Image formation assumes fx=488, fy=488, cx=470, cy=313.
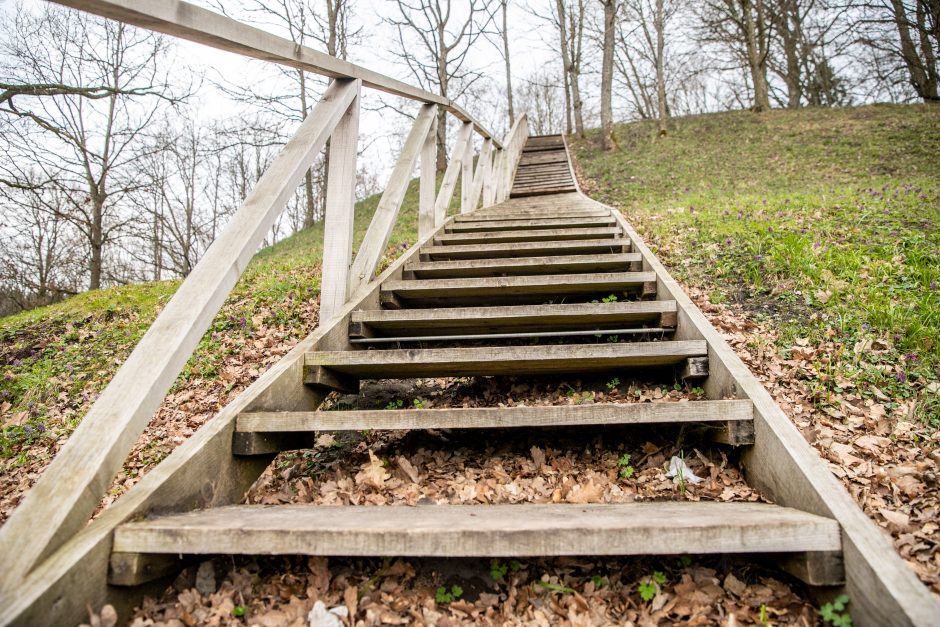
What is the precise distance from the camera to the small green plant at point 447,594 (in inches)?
59.4

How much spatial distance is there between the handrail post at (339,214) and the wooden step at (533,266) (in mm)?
999

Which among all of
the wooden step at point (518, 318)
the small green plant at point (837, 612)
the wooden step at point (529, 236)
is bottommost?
the small green plant at point (837, 612)

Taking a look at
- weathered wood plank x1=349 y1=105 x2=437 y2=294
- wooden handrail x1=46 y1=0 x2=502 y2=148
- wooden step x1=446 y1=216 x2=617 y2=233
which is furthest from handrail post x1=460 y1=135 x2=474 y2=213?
wooden handrail x1=46 y1=0 x2=502 y2=148

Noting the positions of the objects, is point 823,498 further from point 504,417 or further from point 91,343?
point 91,343

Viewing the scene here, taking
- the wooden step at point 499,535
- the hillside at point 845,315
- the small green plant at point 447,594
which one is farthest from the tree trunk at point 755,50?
the small green plant at point 447,594

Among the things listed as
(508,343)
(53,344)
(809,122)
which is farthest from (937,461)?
(809,122)

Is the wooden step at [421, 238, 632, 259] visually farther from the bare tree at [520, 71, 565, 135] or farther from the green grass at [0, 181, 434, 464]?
the bare tree at [520, 71, 565, 135]

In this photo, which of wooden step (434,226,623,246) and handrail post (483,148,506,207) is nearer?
wooden step (434,226,623,246)

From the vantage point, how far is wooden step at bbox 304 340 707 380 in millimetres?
2396

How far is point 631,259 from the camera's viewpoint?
12.7ft

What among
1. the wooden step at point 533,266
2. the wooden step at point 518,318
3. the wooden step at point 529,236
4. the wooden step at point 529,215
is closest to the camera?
the wooden step at point 518,318

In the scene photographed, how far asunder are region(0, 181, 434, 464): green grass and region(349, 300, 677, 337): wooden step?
1.40 metres

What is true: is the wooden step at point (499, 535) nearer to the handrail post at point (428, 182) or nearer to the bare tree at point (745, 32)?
the handrail post at point (428, 182)

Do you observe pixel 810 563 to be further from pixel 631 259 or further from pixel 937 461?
pixel 631 259
